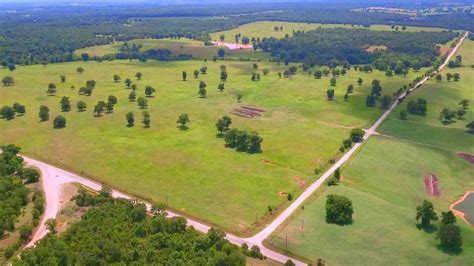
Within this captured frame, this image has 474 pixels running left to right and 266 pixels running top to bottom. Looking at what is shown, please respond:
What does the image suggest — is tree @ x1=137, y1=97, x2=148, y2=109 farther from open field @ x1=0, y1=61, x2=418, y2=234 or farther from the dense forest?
the dense forest

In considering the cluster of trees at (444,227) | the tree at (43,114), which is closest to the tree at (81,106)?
the tree at (43,114)

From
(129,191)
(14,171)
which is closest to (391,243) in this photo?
(129,191)

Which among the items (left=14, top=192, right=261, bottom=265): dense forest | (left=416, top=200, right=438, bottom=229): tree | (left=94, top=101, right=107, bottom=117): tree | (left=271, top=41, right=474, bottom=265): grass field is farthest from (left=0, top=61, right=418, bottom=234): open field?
(left=416, top=200, right=438, bottom=229): tree

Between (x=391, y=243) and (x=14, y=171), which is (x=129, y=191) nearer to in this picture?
(x=14, y=171)

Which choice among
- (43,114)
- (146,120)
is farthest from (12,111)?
(146,120)

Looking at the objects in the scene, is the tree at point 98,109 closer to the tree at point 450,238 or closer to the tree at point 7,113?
the tree at point 7,113

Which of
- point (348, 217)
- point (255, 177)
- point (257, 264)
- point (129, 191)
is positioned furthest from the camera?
point (255, 177)

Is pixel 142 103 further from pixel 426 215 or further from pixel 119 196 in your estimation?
pixel 426 215
